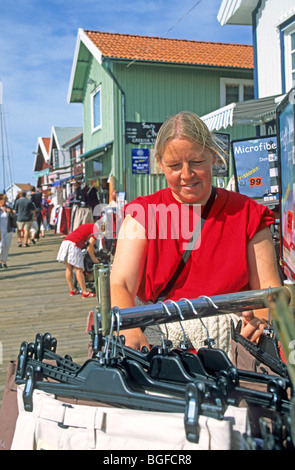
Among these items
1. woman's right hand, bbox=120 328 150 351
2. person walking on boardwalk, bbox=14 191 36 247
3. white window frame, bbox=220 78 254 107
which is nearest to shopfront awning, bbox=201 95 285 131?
woman's right hand, bbox=120 328 150 351

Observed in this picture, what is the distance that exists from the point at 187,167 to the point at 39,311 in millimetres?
5808

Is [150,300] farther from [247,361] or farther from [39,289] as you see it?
[39,289]

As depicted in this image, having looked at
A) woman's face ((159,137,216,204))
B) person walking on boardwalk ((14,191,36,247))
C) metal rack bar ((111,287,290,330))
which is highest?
person walking on boardwalk ((14,191,36,247))

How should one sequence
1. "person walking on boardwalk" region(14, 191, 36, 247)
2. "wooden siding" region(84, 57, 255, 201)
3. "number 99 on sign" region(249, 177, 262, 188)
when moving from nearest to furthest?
"number 99 on sign" region(249, 177, 262, 188) < "wooden siding" region(84, 57, 255, 201) < "person walking on boardwalk" region(14, 191, 36, 247)

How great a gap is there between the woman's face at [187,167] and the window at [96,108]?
15.0m

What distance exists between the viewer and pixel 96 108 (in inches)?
672

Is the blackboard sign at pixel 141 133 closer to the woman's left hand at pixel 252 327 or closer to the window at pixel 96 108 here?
the window at pixel 96 108

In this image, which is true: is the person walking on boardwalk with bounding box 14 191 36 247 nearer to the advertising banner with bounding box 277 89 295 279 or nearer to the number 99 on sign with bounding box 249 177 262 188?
the number 99 on sign with bounding box 249 177 262 188

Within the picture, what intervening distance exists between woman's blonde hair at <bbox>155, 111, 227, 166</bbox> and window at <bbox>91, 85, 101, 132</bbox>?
49.2 feet

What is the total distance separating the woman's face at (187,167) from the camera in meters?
1.71

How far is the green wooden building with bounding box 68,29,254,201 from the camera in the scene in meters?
14.3

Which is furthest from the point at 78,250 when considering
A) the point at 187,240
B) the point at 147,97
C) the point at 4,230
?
the point at 147,97

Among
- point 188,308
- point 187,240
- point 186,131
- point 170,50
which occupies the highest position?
point 170,50

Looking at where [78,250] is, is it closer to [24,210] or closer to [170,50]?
[24,210]
